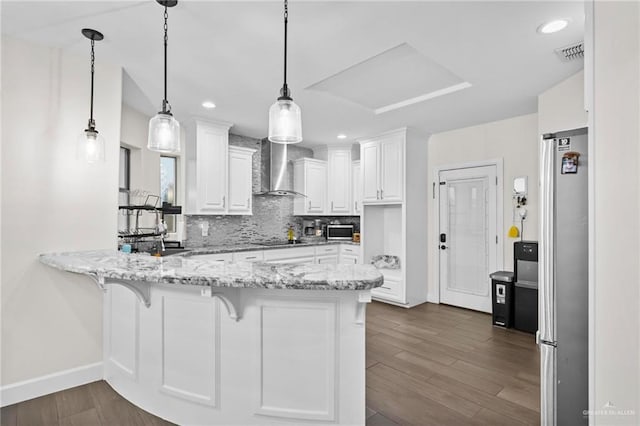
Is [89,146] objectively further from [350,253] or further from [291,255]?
[350,253]

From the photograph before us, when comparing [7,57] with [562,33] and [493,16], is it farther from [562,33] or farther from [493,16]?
[562,33]

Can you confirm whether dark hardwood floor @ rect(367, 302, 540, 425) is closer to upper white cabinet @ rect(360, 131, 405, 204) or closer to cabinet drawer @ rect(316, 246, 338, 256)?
cabinet drawer @ rect(316, 246, 338, 256)

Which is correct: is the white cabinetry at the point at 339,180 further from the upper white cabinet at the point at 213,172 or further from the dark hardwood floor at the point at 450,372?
the dark hardwood floor at the point at 450,372

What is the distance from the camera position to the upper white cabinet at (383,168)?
459cm

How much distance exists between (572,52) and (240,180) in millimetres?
3833

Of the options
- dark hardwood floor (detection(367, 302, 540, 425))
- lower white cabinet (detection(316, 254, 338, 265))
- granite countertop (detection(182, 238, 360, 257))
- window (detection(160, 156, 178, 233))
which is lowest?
dark hardwood floor (detection(367, 302, 540, 425))

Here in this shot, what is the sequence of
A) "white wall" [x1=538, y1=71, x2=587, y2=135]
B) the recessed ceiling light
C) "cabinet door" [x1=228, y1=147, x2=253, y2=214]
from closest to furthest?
the recessed ceiling light
"white wall" [x1=538, y1=71, x2=587, y2=135]
"cabinet door" [x1=228, y1=147, x2=253, y2=214]

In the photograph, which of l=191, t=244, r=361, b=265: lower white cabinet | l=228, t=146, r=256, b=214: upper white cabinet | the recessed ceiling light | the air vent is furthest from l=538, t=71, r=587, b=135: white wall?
l=228, t=146, r=256, b=214: upper white cabinet

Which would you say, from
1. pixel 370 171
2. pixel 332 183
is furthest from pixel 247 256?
pixel 370 171

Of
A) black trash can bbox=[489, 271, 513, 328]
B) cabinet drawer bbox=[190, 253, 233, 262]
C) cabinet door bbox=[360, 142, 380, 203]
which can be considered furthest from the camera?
cabinet door bbox=[360, 142, 380, 203]

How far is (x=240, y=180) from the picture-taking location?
15.1ft

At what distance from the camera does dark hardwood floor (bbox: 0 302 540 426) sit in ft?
6.70

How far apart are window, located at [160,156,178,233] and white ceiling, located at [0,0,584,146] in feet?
2.80

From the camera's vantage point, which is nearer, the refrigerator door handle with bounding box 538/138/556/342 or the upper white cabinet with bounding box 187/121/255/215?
the refrigerator door handle with bounding box 538/138/556/342
